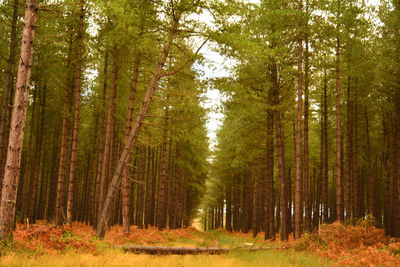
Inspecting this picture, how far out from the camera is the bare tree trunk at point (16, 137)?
8031 millimetres

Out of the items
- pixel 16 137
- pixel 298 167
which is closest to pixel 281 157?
pixel 298 167

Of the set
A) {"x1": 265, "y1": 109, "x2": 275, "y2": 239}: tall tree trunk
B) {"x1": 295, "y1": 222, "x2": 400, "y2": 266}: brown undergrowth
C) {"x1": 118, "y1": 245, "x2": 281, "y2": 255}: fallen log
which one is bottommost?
{"x1": 118, "y1": 245, "x2": 281, "y2": 255}: fallen log

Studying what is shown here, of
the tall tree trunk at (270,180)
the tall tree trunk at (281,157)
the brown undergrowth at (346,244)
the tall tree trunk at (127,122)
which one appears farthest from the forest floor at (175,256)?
the tall tree trunk at (270,180)

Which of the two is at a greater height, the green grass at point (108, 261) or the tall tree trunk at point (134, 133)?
the tall tree trunk at point (134, 133)

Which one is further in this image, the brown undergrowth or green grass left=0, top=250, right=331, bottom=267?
the brown undergrowth

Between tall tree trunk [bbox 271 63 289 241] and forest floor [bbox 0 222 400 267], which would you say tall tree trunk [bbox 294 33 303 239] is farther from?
forest floor [bbox 0 222 400 267]

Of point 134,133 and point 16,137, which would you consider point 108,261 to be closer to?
point 16,137

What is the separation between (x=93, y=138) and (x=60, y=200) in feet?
45.6

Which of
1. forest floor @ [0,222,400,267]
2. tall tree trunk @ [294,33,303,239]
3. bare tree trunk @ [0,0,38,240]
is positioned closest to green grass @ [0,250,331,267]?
forest floor @ [0,222,400,267]

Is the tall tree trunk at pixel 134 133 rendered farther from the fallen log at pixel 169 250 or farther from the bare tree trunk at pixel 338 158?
the bare tree trunk at pixel 338 158

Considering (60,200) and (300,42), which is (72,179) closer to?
(60,200)

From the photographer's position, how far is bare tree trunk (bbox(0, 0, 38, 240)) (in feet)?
26.3

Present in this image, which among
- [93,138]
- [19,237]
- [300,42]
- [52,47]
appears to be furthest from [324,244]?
[93,138]

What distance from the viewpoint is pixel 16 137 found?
813 cm
